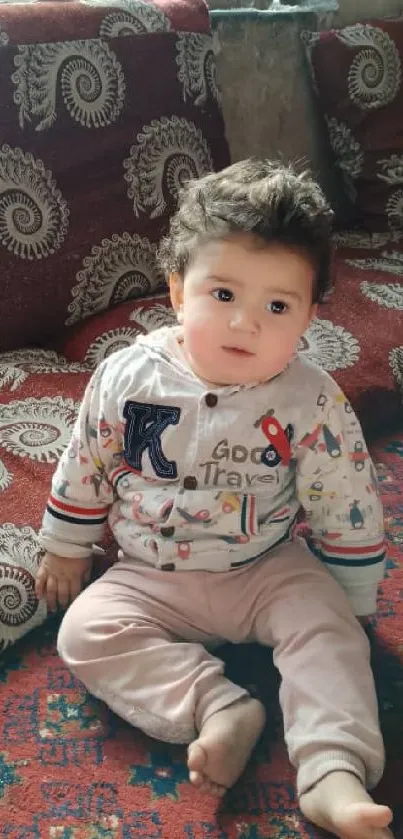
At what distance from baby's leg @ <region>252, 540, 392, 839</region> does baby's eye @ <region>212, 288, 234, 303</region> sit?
278mm

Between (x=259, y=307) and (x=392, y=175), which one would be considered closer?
(x=259, y=307)

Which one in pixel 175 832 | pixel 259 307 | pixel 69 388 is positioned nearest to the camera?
pixel 175 832

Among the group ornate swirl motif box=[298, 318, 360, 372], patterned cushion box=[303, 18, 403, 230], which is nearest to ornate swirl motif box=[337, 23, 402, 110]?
patterned cushion box=[303, 18, 403, 230]

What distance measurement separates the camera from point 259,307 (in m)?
0.80

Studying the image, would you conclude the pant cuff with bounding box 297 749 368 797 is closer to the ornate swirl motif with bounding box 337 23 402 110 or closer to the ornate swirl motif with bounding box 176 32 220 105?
the ornate swirl motif with bounding box 176 32 220 105

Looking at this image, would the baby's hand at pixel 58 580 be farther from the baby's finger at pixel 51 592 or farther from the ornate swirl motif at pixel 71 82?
the ornate swirl motif at pixel 71 82

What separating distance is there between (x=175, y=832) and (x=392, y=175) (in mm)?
1241

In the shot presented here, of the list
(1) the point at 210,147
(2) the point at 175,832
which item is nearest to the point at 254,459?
(2) the point at 175,832

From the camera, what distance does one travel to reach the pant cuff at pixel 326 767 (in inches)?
28.1

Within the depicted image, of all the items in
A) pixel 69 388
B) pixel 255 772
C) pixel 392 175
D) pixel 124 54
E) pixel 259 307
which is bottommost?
pixel 255 772

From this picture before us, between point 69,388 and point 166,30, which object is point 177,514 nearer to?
point 69,388

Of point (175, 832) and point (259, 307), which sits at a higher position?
point (259, 307)

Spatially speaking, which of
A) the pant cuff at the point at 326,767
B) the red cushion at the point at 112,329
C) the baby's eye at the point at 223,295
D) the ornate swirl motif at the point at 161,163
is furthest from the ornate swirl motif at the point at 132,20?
the pant cuff at the point at 326,767

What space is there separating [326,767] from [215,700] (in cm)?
12
